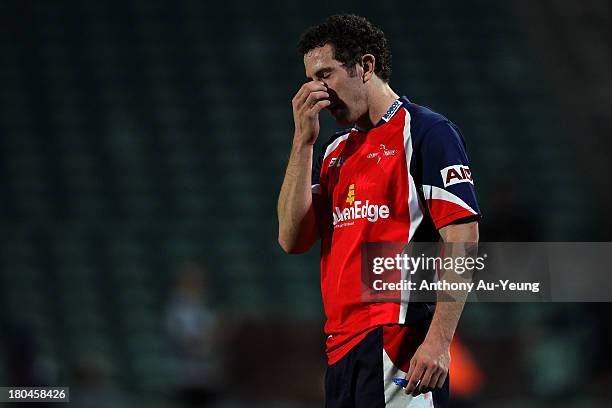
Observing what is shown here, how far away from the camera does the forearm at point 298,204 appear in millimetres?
3162

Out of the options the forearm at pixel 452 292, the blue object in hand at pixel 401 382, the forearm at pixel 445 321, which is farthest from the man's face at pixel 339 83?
the blue object in hand at pixel 401 382

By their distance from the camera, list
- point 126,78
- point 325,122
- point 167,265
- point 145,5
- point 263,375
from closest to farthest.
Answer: point 263,375 < point 167,265 < point 325,122 < point 126,78 < point 145,5

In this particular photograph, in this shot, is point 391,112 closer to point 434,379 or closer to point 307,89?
point 307,89

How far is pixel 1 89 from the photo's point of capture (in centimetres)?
1145

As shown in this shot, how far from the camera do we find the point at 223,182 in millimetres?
10703

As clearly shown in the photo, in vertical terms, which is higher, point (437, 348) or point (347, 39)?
point (347, 39)

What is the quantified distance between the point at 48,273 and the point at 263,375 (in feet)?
8.84

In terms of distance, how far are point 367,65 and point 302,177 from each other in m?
0.41

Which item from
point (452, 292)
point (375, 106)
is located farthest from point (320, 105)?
point (452, 292)

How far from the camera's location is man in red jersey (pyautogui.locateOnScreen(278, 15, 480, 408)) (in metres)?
2.90

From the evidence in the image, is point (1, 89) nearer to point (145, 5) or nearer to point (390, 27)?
point (145, 5)

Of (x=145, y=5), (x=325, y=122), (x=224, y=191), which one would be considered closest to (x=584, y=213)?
(x=325, y=122)

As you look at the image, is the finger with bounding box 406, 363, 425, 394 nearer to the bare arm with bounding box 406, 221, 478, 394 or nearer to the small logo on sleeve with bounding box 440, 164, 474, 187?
the bare arm with bounding box 406, 221, 478, 394

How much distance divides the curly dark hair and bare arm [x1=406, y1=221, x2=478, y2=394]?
2.28 ft
